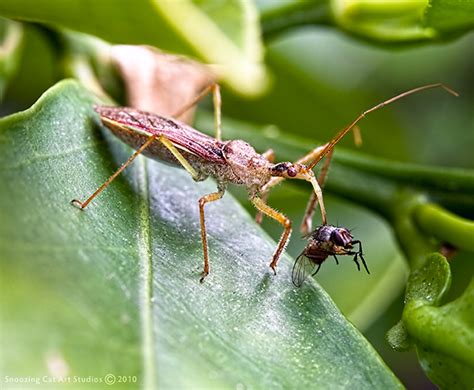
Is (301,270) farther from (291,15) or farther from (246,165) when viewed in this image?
(291,15)

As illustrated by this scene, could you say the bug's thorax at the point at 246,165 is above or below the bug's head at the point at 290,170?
below

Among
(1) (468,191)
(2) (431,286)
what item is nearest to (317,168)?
(1) (468,191)

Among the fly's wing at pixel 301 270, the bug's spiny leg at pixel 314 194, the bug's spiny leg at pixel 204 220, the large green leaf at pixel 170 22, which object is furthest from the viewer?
the bug's spiny leg at pixel 314 194

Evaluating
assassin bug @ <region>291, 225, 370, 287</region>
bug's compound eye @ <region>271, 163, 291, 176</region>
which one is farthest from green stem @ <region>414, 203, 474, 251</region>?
bug's compound eye @ <region>271, 163, 291, 176</region>

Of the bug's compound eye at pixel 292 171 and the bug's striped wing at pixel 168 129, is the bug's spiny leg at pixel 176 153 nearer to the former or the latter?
the bug's striped wing at pixel 168 129

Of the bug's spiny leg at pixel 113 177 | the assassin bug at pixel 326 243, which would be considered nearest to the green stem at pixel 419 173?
the assassin bug at pixel 326 243

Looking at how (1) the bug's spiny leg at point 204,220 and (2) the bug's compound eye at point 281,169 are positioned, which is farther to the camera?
(2) the bug's compound eye at point 281,169

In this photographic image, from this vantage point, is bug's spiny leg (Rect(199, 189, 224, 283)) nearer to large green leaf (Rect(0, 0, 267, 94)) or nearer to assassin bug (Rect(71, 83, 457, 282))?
assassin bug (Rect(71, 83, 457, 282))
